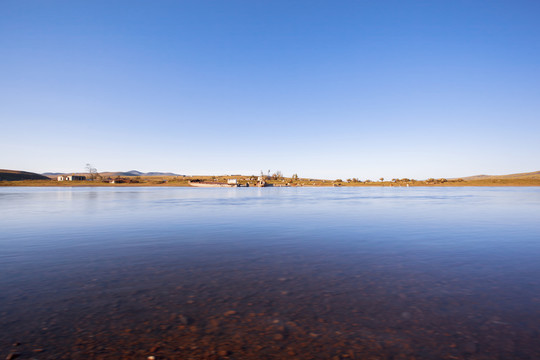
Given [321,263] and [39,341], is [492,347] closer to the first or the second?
[321,263]

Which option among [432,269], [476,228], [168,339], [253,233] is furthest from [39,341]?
[476,228]

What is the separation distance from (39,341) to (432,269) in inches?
422

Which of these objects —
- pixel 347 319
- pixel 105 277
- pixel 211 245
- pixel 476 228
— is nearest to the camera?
pixel 347 319

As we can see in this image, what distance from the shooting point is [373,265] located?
1034 centimetres

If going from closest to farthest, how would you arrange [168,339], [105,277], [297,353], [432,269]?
[297,353] → [168,339] → [105,277] → [432,269]

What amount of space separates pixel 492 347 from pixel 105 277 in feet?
31.8

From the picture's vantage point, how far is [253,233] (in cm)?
1734

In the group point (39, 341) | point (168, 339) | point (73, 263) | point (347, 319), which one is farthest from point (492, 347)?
point (73, 263)

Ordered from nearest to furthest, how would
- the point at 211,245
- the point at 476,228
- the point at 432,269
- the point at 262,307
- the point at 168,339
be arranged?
the point at 168,339
the point at 262,307
the point at 432,269
the point at 211,245
the point at 476,228

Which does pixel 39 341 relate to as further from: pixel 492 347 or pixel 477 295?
pixel 477 295

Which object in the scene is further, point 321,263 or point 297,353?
point 321,263

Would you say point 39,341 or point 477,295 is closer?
point 39,341

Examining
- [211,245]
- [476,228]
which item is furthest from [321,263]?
[476,228]

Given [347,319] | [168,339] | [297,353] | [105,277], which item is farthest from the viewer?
[105,277]
